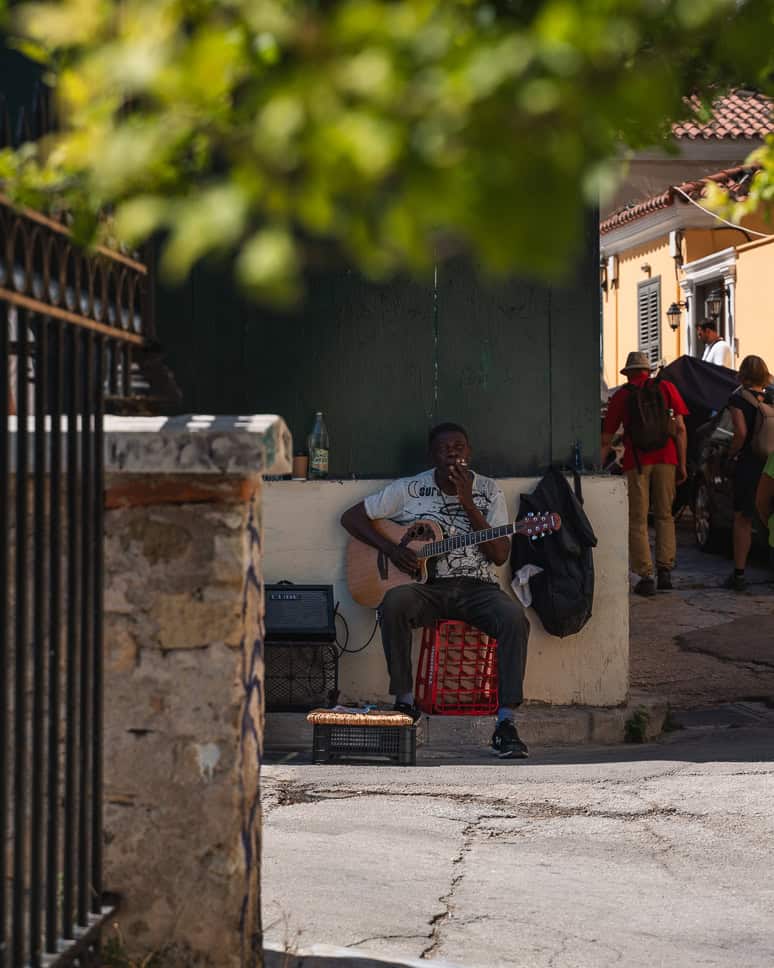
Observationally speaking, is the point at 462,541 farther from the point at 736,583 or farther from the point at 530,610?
the point at 736,583

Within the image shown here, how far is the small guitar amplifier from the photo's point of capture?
791cm

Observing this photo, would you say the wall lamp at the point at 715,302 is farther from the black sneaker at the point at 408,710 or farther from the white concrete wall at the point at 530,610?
the black sneaker at the point at 408,710

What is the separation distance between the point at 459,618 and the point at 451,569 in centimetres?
25

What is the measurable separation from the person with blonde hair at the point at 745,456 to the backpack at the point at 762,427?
1cm

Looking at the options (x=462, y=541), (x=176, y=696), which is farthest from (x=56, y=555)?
(x=462, y=541)

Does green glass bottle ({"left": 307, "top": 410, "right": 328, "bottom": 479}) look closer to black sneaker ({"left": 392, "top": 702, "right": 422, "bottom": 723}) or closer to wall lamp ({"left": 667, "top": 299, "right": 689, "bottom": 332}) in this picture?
black sneaker ({"left": 392, "top": 702, "right": 422, "bottom": 723})

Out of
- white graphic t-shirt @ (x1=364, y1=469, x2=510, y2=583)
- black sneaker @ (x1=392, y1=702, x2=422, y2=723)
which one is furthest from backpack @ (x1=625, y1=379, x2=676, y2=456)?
black sneaker @ (x1=392, y1=702, x2=422, y2=723)

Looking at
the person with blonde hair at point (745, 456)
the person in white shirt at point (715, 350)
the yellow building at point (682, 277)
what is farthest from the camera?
the yellow building at point (682, 277)

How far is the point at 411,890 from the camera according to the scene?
16.1 ft

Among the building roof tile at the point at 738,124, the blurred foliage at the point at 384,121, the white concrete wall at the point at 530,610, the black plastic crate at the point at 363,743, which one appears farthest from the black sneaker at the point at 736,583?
the building roof tile at the point at 738,124

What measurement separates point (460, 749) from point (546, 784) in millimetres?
1052

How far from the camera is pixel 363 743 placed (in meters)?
7.28

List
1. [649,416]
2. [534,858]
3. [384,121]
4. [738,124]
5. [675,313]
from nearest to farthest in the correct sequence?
[384,121], [534,858], [649,416], [675,313], [738,124]

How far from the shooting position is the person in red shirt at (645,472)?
11.4 m
